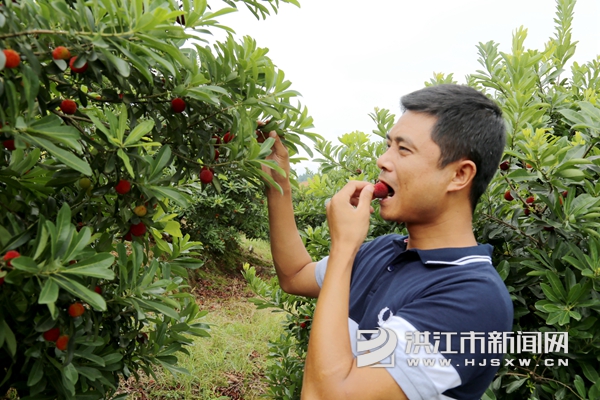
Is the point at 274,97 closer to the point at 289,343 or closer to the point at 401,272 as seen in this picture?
the point at 401,272

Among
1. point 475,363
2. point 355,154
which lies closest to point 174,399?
point 355,154

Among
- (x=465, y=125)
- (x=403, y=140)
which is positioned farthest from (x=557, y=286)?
(x=403, y=140)

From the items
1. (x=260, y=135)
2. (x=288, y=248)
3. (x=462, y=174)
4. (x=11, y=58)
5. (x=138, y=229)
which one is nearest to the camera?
(x=11, y=58)

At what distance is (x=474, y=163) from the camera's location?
1605mm

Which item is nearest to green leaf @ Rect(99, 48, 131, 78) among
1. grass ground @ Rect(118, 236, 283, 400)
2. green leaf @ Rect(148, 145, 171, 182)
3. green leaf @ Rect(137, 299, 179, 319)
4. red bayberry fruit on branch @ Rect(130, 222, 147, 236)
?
green leaf @ Rect(148, 145, 171, 182)

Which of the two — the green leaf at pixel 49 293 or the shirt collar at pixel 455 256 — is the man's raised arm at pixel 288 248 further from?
the green leaf at pixel 49 293

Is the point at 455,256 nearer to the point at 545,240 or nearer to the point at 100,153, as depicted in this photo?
the point at 545,240

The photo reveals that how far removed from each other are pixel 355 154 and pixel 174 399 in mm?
2650

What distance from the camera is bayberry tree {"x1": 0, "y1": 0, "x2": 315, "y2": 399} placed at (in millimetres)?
1100

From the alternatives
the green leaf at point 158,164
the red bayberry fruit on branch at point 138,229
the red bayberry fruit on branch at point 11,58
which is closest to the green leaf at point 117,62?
the red bayberry fruit on branch at point 11,58

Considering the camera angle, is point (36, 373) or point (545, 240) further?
point (545, 240)

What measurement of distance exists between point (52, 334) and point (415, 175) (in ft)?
3.83

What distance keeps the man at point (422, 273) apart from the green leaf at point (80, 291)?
60cm

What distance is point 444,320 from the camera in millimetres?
1372
